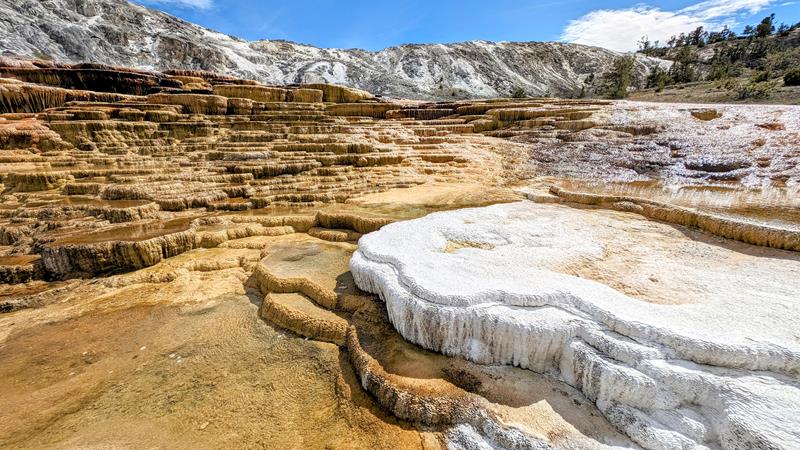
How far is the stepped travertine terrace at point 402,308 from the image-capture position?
10.5ft

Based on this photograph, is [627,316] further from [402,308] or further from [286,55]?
[286,55]

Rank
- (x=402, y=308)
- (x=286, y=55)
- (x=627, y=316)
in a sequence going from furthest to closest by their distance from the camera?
(x=286, y=55), (x=402, y=308), (x=627, y=316)

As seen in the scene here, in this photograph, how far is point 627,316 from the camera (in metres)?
3.43

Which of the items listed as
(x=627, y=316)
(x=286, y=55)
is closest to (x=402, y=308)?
(x=627, y=316)

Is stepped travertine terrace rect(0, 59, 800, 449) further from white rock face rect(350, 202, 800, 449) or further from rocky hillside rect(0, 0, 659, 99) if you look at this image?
rocky hillside rect(0, 0, 659, 99)

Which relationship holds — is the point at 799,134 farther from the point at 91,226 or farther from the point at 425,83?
the point at 425,83

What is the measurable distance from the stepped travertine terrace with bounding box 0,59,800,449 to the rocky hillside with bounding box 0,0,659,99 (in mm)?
31255

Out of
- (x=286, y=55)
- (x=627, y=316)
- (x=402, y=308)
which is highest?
(x=286, y=55)

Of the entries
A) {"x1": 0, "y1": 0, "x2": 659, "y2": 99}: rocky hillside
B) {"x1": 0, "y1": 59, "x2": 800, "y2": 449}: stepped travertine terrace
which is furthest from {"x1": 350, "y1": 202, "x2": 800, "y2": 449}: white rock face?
{"x1": 0, "y1": 0, "x2": 659, "y2": 99}: rocky hillside

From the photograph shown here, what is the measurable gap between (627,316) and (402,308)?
2.40 meters

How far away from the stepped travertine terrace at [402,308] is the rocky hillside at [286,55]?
31.3 metres

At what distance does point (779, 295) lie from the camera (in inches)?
150

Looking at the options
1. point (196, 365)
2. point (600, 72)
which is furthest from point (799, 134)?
point (600, 72)

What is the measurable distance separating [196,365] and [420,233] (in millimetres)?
3827
